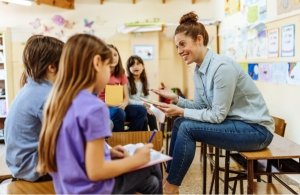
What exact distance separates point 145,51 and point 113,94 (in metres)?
2.02

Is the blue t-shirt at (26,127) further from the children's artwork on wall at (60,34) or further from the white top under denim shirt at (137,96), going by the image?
the children's artwork on wall at (60,34)

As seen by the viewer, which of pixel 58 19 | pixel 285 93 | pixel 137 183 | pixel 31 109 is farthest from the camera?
pixel 58 19

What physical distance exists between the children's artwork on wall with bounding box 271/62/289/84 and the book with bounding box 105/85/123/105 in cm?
152

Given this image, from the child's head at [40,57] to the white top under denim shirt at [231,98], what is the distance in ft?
2.55

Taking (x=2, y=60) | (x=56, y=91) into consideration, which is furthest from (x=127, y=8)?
(x=56, y=91)

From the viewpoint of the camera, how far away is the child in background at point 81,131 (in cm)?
92

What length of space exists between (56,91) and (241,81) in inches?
41.1

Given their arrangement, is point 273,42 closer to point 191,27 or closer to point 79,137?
point 191,27

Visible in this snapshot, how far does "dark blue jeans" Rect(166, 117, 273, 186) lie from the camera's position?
1576mm

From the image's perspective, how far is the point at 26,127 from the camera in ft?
4.19

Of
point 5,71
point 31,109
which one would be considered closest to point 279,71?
point 31,109

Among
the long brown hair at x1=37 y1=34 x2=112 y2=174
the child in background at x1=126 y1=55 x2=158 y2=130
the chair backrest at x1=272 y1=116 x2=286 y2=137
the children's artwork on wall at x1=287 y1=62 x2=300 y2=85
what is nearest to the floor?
the chair backrest at x1=272 y1=116 x2=286 y2=137

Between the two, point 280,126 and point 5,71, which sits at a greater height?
point 5,71

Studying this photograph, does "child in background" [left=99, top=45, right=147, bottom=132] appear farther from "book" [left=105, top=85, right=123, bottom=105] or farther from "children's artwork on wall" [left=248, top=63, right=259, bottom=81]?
"children's artwork on wall" [left=248, top=63, right=259, bottom=81]
